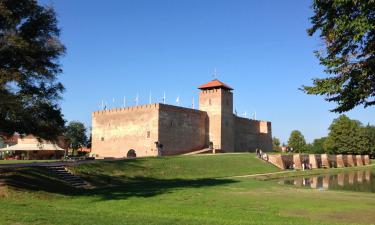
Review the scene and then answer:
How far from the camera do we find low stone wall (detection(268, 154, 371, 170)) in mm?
45562

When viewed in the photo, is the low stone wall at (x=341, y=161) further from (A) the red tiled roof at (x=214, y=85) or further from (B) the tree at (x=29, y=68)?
(B) the tree at (x=29, y=68)

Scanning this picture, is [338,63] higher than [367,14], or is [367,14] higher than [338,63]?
[367,14]

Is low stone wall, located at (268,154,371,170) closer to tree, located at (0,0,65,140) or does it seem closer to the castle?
the castle

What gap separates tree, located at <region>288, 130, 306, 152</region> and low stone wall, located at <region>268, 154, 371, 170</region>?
2550cm

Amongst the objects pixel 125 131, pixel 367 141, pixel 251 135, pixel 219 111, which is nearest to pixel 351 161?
pixel 367 141

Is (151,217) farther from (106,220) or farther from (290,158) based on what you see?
(290,158)

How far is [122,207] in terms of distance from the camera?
13438 mm

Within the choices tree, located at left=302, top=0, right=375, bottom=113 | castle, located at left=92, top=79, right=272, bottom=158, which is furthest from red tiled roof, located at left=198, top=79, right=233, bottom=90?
tree, located at left=302, top=0, right=375, bottom=113

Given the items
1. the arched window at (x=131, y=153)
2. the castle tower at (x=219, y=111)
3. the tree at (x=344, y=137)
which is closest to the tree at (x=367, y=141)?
the tree at (x=344, y=137)

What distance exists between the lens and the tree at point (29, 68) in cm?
1520

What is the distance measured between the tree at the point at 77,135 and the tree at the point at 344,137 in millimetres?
41058

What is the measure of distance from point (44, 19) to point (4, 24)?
1.80m

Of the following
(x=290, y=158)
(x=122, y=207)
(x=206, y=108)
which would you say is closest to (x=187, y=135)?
(x=206, y=108)

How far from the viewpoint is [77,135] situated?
67875 millimetres
